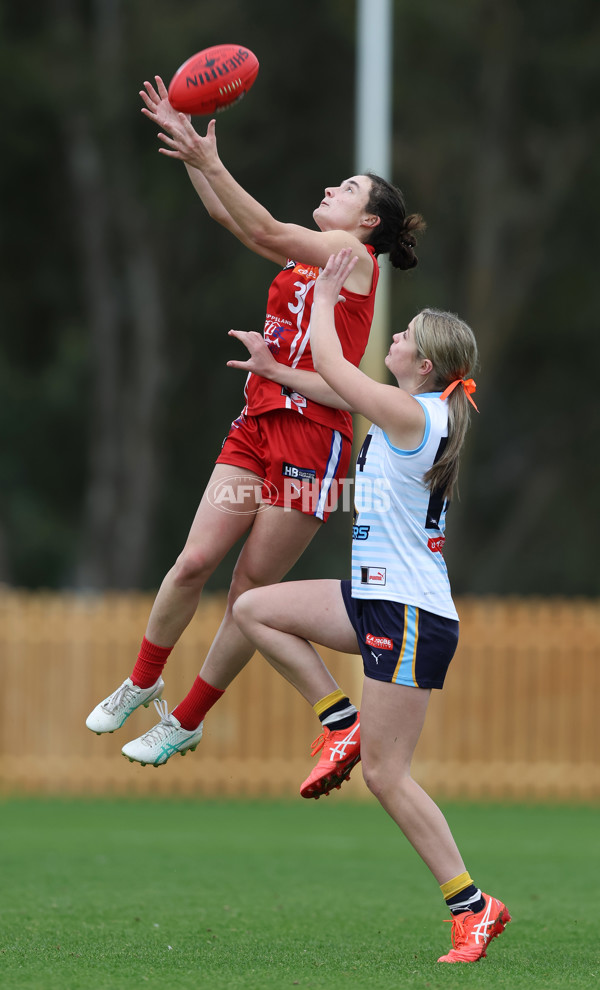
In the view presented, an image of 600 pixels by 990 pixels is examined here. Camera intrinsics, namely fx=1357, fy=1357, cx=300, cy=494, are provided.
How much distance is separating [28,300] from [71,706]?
11.4m

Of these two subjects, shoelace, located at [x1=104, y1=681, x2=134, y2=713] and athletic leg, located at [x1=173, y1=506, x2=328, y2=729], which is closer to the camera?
athletic leg, located at [x1=173, y1=506, x2=328, y2=729]

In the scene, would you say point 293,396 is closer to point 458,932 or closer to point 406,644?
point 406,644

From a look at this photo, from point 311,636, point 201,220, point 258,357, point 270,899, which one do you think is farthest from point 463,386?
point 201,220

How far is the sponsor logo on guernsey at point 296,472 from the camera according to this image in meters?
5.85

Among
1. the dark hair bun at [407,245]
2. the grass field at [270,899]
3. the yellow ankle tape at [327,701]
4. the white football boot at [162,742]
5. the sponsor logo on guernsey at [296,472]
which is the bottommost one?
the grass field at [270,899]

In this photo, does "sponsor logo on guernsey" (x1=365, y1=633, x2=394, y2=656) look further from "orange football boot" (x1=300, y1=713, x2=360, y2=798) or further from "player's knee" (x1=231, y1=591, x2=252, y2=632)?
"player's knee" (x1=231, y1=591, x2=252, y2=632)

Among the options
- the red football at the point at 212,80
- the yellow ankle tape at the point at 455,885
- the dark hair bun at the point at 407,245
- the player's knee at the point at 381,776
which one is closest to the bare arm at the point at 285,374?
the dark hair bun at the point at 407,245

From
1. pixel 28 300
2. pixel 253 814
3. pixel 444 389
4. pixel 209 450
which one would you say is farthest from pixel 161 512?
pixel 444 389

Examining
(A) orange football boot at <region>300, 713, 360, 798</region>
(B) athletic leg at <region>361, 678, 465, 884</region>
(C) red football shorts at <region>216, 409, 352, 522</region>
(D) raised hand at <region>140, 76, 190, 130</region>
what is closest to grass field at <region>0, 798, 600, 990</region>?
(B) athletic leg at <region>361, 678, 465, 884</region>

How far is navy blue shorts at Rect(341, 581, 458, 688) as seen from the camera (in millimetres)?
5301

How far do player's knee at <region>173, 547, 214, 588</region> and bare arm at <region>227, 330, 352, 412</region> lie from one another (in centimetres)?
80

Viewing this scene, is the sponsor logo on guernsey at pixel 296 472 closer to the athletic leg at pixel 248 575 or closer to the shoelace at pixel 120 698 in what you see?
the athletic leg at pixel 248 575

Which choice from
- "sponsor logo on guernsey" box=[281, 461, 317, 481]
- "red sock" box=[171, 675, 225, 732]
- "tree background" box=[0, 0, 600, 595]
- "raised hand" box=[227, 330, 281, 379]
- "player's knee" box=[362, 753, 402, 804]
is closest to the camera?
"player's knee" box=[362, 753, 402, 804]

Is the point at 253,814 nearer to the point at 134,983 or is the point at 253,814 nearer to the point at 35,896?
the point at 35,896
